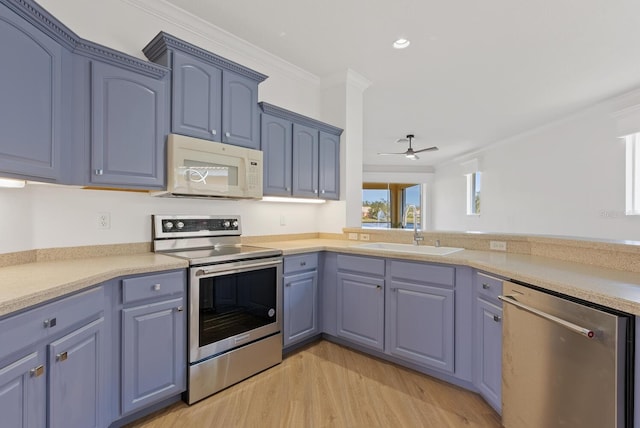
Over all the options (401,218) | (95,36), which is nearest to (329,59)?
(95,36)

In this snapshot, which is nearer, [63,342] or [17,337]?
[17,337]

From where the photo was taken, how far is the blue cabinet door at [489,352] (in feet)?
5.83

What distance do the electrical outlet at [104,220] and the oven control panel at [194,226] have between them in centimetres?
27

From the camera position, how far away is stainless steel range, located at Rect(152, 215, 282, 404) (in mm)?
1926

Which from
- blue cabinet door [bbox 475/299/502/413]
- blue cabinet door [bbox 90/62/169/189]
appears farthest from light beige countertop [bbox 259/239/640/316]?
blue cabinet door [bbox 90/62/169/189]

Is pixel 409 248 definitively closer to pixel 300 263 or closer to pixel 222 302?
pixel 300 263

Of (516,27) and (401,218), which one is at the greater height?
(516,27)

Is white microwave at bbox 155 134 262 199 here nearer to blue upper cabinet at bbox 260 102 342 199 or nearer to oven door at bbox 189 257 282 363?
blue upper cabinet at bbox 260 102 342 199

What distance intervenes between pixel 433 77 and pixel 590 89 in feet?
6.14

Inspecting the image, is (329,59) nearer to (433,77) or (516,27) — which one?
(433,77)

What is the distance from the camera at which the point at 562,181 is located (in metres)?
4.59

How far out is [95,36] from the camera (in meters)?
2.01

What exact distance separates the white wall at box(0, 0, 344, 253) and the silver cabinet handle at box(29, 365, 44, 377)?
803mm

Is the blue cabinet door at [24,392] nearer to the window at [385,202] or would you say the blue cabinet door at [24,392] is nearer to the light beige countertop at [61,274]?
the light beige countertop at [61,274]
